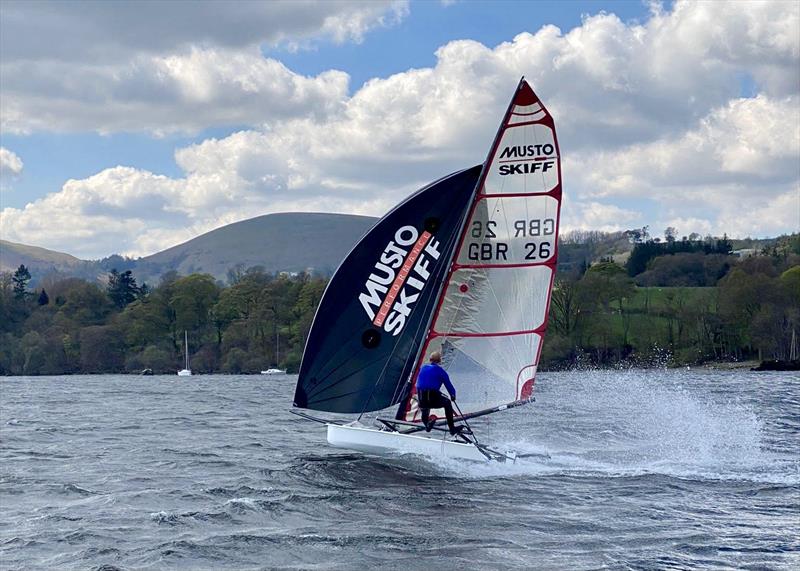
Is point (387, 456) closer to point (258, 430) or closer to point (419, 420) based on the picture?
point (419, 420)

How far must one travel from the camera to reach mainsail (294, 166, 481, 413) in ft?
63.3

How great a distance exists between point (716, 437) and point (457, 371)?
735cm

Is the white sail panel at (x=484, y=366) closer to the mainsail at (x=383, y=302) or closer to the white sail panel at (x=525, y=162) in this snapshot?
the mainsail at (x=383, y=302)

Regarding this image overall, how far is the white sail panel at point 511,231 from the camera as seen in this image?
1867 cm

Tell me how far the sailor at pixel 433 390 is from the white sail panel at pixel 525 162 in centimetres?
343

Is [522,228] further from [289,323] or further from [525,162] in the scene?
[289,323]

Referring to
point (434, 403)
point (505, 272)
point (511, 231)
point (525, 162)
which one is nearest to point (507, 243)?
point (511, 231)

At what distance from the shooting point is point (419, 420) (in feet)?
63.1

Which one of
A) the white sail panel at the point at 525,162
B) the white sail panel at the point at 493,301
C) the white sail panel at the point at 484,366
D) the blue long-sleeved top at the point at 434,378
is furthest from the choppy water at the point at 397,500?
the white sail panel at the point at 525,162

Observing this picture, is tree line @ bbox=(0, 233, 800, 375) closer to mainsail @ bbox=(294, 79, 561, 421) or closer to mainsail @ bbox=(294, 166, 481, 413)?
mainsail @ bbox=(294, 79, 561, 421)

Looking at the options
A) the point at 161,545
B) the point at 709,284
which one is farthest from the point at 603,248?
the point at 161,545

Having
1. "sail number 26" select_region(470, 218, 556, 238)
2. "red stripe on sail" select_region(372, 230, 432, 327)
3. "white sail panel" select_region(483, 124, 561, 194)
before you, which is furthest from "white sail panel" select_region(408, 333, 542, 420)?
"white sail panel" select_region(483, 124, 561, 194)

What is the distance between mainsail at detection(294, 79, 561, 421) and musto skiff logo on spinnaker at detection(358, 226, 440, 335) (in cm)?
2

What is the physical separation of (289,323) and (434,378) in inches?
3121
